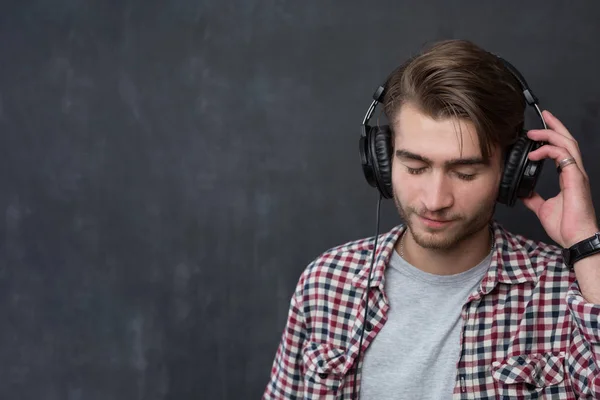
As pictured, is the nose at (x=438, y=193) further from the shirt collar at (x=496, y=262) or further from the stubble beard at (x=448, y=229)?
the shirt collar at (x=496, y=262)

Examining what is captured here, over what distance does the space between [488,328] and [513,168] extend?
15.8 inches

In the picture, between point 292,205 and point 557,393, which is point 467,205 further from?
point 292,205

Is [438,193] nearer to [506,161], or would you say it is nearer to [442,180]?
[442,180]

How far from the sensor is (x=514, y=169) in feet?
6.17

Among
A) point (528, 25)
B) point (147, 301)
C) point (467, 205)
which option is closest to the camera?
point (467, 205)

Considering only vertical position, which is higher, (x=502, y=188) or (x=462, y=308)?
(x=502, y=188)

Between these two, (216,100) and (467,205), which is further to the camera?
(216,100)

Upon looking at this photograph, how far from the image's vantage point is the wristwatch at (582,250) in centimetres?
184

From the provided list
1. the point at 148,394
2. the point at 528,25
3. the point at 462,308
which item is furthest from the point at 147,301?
the point at 528,25

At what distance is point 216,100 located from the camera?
2.41 m

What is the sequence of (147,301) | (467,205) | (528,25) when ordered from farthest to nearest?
1. (147,301)
2. (528,25)
3. (467,205)

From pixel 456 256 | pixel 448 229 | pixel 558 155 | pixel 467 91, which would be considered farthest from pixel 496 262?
pixel 467 91

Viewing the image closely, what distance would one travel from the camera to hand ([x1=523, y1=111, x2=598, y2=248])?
1.89 metres

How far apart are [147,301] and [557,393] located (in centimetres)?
123
